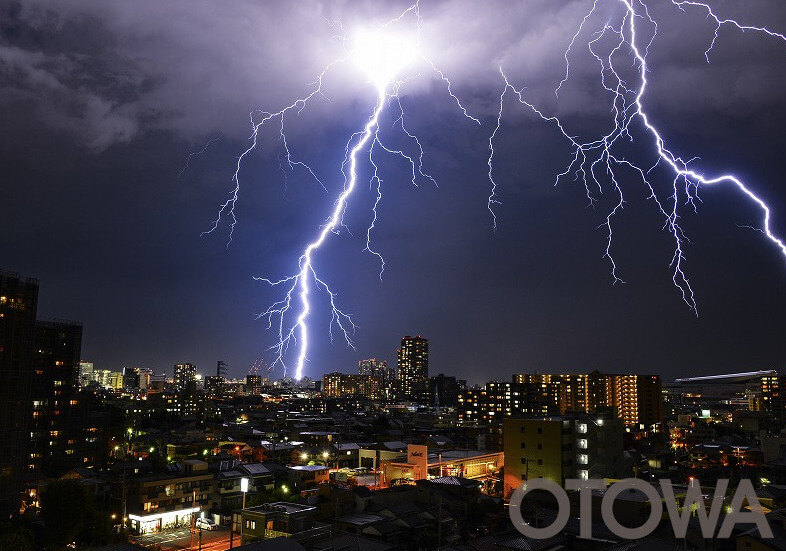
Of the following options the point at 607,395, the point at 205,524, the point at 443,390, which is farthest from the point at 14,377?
the point at 443,390

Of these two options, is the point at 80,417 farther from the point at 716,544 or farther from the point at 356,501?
the point at 716,544

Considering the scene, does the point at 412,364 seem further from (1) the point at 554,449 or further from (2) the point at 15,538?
(2) the point at 15,538

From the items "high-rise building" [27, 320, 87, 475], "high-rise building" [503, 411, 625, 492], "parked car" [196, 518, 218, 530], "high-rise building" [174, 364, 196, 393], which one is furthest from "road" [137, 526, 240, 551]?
"high-rise building" [174, 364, 196, 393]

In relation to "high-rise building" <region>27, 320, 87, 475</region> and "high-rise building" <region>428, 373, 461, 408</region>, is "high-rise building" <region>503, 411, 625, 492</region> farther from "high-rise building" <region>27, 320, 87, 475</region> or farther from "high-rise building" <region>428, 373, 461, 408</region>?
"high-rise building" <region>428, 373, 461, 408</region>

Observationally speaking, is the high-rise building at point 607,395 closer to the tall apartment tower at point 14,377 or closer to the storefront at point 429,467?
the storefront at point 429,467

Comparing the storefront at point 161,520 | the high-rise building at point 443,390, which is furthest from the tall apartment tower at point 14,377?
the high-rise building at point 443,390

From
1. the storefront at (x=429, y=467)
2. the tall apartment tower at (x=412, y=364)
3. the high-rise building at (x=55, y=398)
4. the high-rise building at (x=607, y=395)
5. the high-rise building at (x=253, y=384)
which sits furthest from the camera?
the high-rise building at (x=253, y=384)

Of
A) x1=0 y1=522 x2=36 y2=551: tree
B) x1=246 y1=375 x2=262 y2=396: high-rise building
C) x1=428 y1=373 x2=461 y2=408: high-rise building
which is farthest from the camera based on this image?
x1=246 y1=375 x2=262 y2=396: high-rise building
